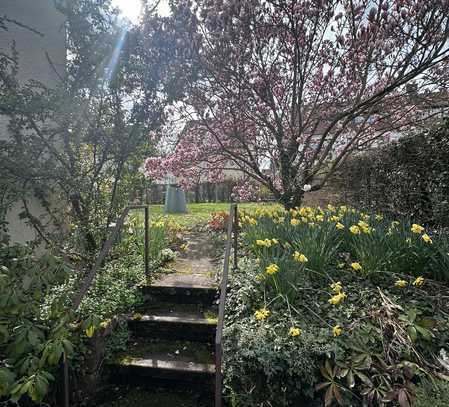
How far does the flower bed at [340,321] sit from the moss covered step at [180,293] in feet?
1.21

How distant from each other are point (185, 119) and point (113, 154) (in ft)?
11.0

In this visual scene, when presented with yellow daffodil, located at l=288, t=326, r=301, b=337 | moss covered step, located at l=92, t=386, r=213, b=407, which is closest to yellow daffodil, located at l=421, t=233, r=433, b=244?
yellow daffodil, located at l=288, t=326, r=301, b=337

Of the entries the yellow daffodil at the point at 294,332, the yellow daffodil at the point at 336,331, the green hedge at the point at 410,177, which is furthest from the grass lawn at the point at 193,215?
the yellow daffodil at the point at 336,331

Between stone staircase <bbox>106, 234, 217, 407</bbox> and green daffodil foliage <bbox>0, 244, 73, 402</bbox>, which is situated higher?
green daffodil foliage <bbox>0, 244, 73, 402</bbox>

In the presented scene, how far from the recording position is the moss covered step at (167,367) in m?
2.55

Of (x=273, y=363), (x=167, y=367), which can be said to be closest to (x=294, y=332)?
(x=273, y=363)

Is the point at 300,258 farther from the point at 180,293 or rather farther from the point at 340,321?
the point at 180,293

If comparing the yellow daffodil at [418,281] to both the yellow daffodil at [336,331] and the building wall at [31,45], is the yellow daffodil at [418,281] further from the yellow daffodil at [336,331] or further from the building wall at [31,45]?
the building wall at [31,45]

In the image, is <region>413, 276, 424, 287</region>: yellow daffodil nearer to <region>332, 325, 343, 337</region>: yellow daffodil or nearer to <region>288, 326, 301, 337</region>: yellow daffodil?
<region>332, 325, 343, 337</region>: yellow daffodil

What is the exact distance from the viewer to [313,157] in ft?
20.3

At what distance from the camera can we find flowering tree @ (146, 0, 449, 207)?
4859 mm

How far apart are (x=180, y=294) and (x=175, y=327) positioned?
0.47m

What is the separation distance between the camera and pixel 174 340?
9.84ft

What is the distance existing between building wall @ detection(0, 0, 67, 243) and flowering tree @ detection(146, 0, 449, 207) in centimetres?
174
